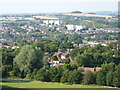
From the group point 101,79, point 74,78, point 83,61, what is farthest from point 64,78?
point 83,61

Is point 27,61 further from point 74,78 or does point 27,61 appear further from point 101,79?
point 101,79

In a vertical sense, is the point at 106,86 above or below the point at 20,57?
below

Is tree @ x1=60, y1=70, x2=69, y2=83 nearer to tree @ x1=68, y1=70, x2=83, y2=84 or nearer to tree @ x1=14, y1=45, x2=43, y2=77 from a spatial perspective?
tree @ x1=68, y1=70, x2=83, y2=84

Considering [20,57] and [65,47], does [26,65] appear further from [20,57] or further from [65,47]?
[65,47]

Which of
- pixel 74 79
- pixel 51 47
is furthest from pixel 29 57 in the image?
pixel 51 47

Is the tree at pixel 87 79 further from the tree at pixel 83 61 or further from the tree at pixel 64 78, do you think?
the tree at pixel 83 61

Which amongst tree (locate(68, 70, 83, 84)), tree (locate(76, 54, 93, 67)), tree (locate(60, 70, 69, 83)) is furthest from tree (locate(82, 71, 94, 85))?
tree (locate(76, 54, 93, 67))

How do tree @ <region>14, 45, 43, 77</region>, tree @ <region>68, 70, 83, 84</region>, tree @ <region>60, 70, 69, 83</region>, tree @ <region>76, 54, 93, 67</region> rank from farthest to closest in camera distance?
tree @ <region>76, 54, 93, 67</region>
tree @ <region>14, 45, 43, 77</region>
tree @ <region>60, 70, 69, 83</region>
tree @ <region>68, 70, 83, 84</region>

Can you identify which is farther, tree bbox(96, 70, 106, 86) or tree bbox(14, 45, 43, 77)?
tree bbox(14, 45, 43, 77)

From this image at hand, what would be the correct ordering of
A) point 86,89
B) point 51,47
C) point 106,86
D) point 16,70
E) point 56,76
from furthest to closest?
point 51,47 < point 16,70 < point 56,76 < point 106,86 < point 86,89

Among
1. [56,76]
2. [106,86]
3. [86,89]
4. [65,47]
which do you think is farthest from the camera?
[65,47]

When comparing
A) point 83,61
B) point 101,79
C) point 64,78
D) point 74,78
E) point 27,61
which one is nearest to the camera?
point 101,79
